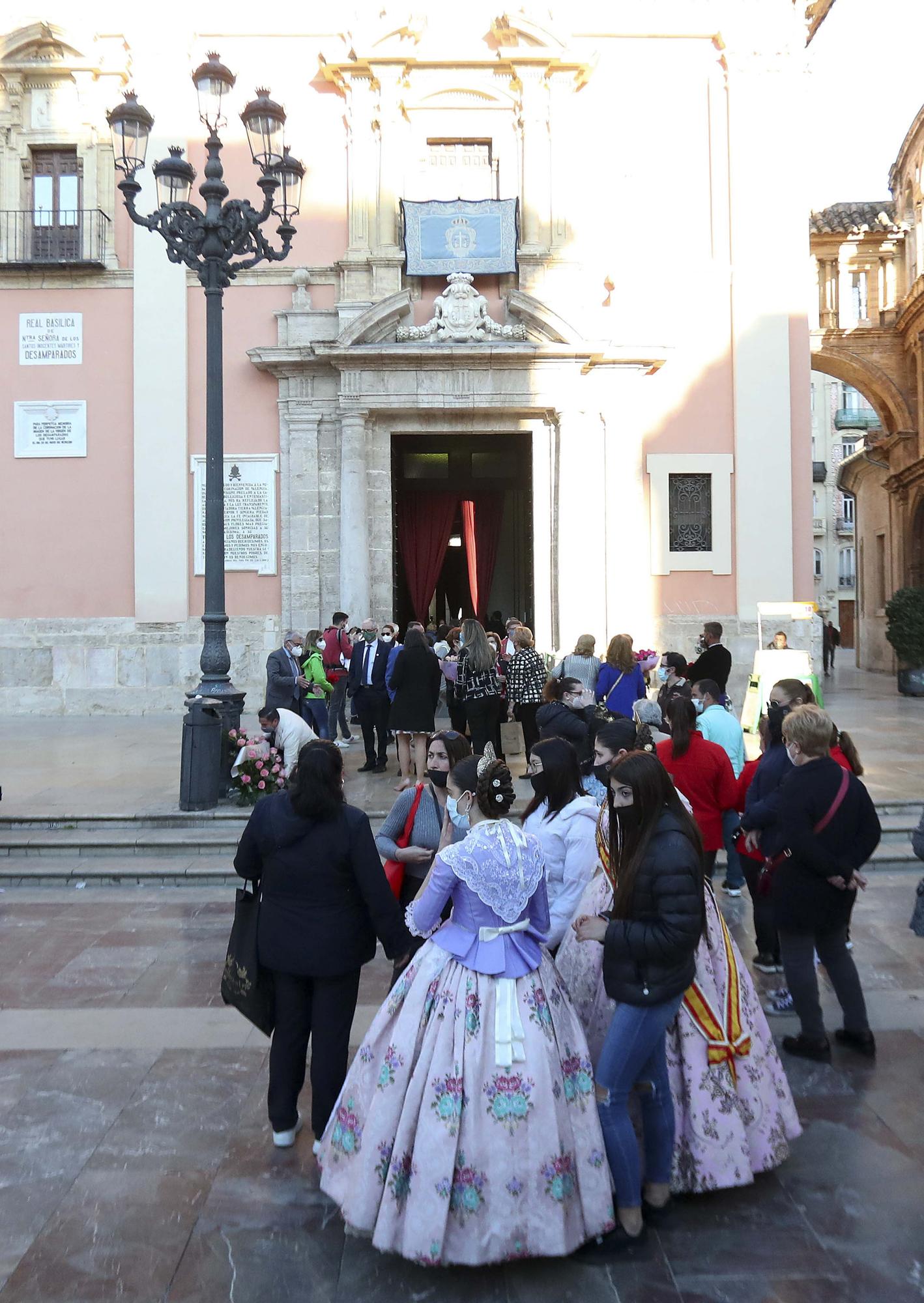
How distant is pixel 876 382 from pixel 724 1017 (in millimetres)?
28773

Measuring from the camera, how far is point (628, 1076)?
3221 millimetres

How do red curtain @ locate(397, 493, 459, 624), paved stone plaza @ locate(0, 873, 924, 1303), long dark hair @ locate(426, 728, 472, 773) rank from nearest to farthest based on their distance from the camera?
paved stone plaza @ locate(0, 873, 924, 1303)
long dark hair @ locate(426, 728, 472, 773)
red curtain @ locate(397, 493, 459, 624)

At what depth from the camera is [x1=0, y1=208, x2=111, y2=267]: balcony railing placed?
17047 millimetres

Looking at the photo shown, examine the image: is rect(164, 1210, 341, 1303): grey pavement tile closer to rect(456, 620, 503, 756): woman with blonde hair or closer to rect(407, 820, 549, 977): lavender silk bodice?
rect(407, 820, 549, 977): lavender silk bodice

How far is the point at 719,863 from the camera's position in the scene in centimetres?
831

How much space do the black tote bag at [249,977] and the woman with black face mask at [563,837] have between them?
104 centimetres

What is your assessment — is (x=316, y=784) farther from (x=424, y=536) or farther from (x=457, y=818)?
(x=424, y=536)

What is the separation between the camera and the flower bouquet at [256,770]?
9227 mm

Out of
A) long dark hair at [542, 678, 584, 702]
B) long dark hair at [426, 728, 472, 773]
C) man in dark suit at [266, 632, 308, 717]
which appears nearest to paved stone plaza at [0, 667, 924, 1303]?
long dark hair at [426, 728, 472, 773]

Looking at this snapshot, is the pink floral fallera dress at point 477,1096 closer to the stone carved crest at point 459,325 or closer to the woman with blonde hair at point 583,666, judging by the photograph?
the woman with blonde hair at point 583,666

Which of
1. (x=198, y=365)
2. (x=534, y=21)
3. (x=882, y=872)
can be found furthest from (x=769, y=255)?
(x=882, y=872)

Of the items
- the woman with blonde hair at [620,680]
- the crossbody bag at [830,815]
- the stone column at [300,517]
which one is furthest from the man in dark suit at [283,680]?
the crossbody bag at [830,815]

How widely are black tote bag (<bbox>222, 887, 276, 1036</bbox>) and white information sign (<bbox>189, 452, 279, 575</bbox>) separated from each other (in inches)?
525

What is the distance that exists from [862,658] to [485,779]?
30961mm
